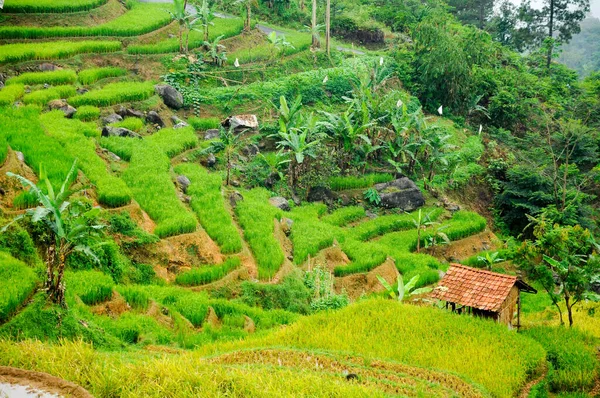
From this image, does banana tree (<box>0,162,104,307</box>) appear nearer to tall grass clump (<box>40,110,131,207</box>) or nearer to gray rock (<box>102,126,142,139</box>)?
tall grass clump (<box>40,110,131,207</box>)

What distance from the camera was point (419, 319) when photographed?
10641mm

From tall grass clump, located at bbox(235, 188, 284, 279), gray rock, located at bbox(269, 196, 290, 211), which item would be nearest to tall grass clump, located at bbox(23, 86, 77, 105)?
tall grass clump, located at bbox(235, 188, 284, 279)

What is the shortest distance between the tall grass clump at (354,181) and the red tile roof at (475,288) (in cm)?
661

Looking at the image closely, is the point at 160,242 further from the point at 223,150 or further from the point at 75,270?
the point at 223,150

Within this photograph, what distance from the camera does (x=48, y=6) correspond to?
20.1 meters

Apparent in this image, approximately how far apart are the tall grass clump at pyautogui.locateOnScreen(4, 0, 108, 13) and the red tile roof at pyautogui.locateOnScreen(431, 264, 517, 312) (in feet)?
50.7

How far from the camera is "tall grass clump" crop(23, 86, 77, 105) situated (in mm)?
15562

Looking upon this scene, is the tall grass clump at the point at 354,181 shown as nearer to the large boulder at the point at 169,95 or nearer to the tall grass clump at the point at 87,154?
the large boulder at the point at 169,95

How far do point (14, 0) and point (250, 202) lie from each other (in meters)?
11.0

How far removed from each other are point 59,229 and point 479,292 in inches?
284

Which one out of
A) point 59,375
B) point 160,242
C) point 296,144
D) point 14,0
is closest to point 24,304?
point 59,375

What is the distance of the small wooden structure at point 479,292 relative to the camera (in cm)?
1105

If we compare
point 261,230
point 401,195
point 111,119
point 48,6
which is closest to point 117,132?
point 111,119

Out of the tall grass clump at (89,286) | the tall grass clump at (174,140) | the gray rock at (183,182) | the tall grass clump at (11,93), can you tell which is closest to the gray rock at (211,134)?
the tall grass clump at (174,140)
